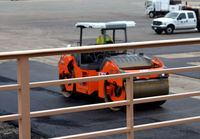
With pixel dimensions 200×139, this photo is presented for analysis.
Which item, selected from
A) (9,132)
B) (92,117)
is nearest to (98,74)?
(92,117)

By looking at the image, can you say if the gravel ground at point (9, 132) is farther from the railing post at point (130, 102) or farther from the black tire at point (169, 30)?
the black tire at point (169, 30)

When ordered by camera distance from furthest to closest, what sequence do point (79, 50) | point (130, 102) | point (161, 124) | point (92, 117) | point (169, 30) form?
point (169, 30) < point (92, 117) < point (161, 124) < point (130, 102) < point (79, 50)

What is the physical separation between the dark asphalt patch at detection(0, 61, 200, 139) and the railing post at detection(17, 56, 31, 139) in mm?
4960

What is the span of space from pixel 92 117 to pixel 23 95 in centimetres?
709

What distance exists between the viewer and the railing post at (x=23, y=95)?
337cm

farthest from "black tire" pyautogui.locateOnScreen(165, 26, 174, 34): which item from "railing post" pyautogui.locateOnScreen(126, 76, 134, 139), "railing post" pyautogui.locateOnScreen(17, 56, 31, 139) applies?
"railing post" pyautogui.locateOnScreen(17, 56, 31, 139)

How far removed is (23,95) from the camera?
3.42 m

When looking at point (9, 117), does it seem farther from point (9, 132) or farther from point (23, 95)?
point (9, 132)

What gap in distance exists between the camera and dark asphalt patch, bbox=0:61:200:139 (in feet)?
29.3

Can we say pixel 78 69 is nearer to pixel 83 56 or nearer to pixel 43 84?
pixel 83 56

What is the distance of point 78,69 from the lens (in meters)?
12.5

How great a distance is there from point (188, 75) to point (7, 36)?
19.5 metres

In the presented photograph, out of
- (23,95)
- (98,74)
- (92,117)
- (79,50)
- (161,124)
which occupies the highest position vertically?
(79,50)

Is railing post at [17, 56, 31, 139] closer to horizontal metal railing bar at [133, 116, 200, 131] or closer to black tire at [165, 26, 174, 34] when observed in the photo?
horizontal metal railing bar at [133, 116, 200, 131]
